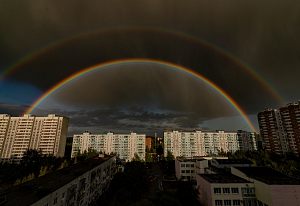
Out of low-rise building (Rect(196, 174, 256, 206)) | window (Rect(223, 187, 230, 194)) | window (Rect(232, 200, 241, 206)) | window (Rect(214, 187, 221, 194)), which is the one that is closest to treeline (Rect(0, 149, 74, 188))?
low-rise building (Rect(196, 174, 256, 206))

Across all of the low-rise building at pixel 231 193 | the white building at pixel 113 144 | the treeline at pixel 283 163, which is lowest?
the low-rise building at pixel 231 193

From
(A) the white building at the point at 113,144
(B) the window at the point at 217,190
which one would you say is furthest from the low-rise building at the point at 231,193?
(A) the white building at the point at 113,144

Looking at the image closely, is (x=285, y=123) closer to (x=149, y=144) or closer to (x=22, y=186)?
(x=149, y=144)

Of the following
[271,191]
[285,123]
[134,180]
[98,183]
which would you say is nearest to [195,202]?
[271,191]

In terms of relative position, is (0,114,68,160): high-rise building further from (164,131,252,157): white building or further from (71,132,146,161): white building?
(164,131,252,157): white building

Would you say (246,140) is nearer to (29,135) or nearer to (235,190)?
(235,190)

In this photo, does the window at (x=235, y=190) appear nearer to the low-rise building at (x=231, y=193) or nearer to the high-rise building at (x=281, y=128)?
the low-rise building at (x=231, y=193)
